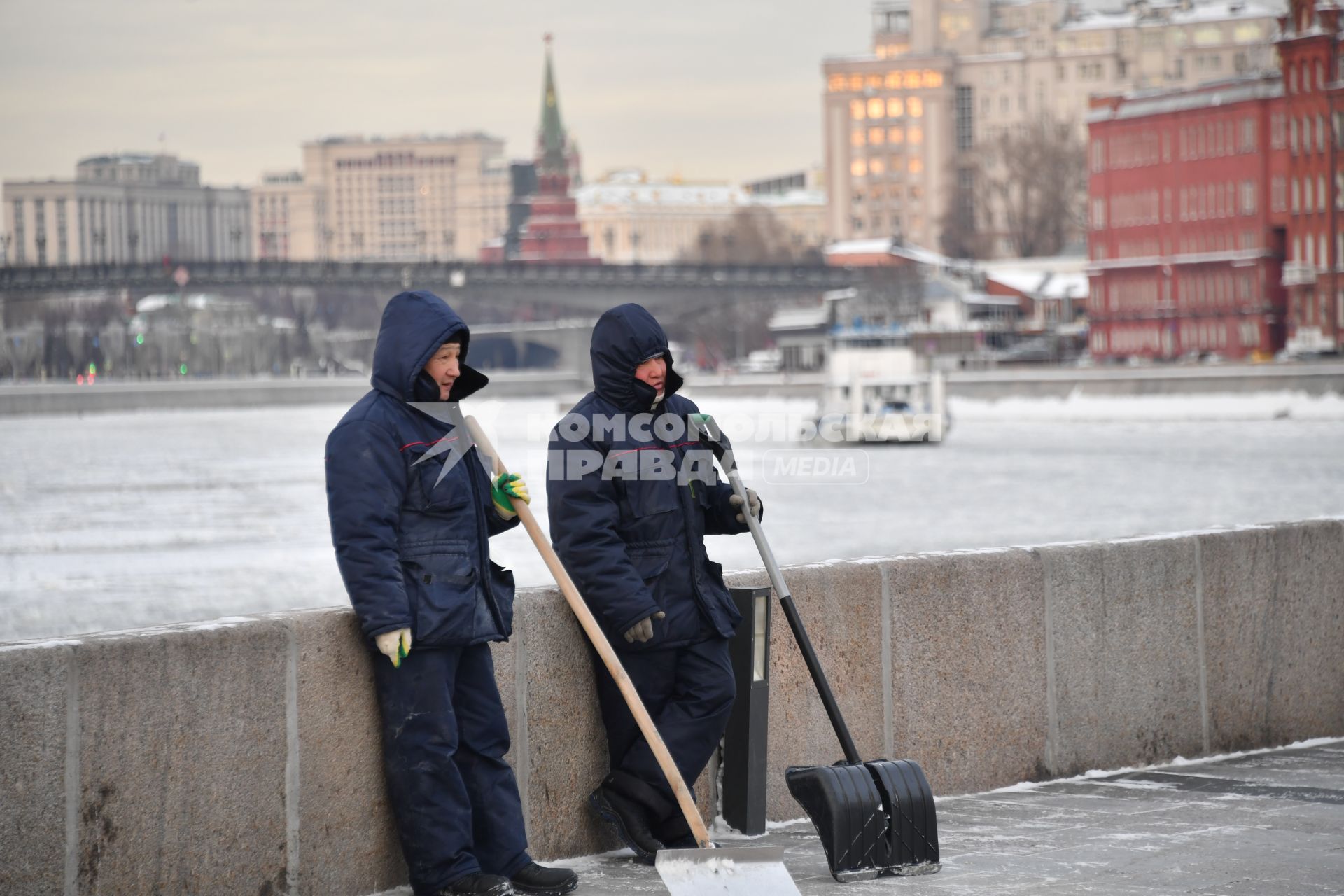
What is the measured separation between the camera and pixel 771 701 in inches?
244

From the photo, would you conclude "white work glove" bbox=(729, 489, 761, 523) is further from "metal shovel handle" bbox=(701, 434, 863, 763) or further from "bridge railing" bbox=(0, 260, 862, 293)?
"bridge railing" bbox=(0, 260, 862, 293)

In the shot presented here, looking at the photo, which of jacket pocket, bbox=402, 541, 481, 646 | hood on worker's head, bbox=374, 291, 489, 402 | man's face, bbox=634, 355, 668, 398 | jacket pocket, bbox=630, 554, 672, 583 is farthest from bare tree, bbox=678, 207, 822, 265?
jacket pocket, bbox=402, 541, 481, 646

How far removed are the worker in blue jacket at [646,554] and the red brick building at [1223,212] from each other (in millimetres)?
68617

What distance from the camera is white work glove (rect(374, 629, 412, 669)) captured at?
4.84 m

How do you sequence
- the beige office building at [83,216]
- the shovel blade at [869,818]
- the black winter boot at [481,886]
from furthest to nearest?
the beige office building at [83,216] < the shovel blade at [869,818] < the black winter boot at [481,886]

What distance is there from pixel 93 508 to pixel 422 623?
23272 millimetres

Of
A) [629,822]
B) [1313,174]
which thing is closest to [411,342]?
[629,822]

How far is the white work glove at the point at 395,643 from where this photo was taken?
4.84 m

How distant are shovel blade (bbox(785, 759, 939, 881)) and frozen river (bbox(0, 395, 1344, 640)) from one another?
10.6ft

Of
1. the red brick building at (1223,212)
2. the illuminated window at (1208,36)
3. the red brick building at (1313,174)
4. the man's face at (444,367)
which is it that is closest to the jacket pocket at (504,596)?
the man's face at (444,367)

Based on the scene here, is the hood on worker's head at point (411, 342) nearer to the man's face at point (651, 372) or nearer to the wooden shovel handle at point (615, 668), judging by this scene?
the wooden shovel handle at point (615, 668)

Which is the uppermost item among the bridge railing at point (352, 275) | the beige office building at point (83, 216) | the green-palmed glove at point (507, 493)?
the beige office building at point (83, 216)

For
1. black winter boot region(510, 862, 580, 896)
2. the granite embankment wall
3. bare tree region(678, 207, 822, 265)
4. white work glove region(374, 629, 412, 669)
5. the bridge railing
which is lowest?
black winter boot region(510, 862, 580, 896)

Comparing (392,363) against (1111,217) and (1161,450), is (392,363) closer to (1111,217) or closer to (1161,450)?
(1161,450)
